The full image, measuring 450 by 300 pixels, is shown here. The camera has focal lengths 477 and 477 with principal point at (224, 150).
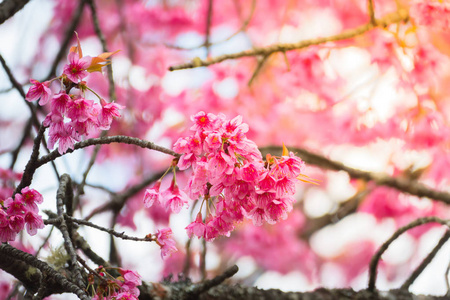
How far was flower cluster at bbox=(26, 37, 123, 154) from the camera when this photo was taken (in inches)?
43.7

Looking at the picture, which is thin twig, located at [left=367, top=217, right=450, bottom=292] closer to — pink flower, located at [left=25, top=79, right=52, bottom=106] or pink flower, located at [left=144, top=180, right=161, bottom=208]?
pink flower, located at [left=144, top=180, right=161, bottom=208]

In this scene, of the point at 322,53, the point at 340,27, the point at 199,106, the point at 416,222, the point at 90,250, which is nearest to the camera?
the point at 90,250

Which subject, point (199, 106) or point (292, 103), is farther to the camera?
point (292, 103)

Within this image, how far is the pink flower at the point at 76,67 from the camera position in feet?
3.62

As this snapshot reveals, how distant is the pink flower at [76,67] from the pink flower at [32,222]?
34 cm

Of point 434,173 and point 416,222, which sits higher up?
point 434,173

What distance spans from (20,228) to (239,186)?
1.76 ft

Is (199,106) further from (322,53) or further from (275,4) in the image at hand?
(275,4)

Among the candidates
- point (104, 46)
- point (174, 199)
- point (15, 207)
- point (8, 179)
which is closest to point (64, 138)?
point (15, 207)

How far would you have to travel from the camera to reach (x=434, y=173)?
3.46 metres

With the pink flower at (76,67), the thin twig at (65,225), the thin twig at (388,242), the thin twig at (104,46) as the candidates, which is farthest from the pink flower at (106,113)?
the thin twig at (388,242)

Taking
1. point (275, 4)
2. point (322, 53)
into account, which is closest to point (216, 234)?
point (322, 53)

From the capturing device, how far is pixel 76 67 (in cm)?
111

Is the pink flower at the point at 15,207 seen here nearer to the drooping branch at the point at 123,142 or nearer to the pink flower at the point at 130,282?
the drooping branch at the point at 123,142
